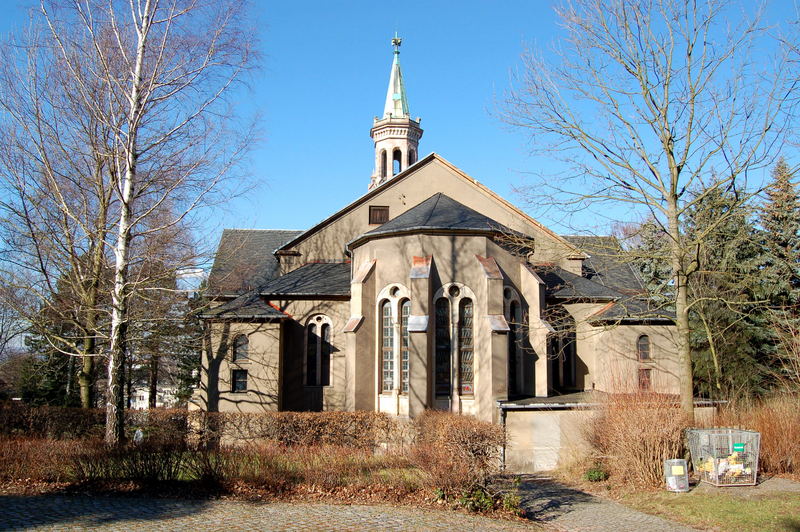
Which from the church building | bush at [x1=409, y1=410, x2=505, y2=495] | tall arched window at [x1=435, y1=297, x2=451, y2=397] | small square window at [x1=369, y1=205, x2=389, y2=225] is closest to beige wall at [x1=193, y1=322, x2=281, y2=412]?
the church building

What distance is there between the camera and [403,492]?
11773 mm

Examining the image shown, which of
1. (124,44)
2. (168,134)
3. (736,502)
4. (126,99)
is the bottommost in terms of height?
(736,502)

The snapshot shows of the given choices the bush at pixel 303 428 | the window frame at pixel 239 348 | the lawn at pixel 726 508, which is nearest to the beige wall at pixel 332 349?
the window frame at pixel 239 348

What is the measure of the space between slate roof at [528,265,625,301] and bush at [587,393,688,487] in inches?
398

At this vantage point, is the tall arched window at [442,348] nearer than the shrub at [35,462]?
No

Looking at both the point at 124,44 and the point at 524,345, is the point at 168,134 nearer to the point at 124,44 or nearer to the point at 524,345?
the point at 124,44

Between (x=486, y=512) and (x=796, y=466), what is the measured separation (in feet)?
30.3

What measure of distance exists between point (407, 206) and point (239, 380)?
10.6m

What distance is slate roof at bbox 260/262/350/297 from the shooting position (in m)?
25.1

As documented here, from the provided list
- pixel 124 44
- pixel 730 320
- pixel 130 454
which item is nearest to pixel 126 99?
pixel 124 44

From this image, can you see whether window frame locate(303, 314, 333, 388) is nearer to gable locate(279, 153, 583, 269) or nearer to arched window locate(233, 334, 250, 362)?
arched window locate(233, 334, 250, 362)

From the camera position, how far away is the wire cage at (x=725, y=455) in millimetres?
13602

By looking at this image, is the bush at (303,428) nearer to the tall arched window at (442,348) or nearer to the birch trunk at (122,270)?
the birch trunk at (122,270)

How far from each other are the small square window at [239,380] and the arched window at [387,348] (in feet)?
19.1
